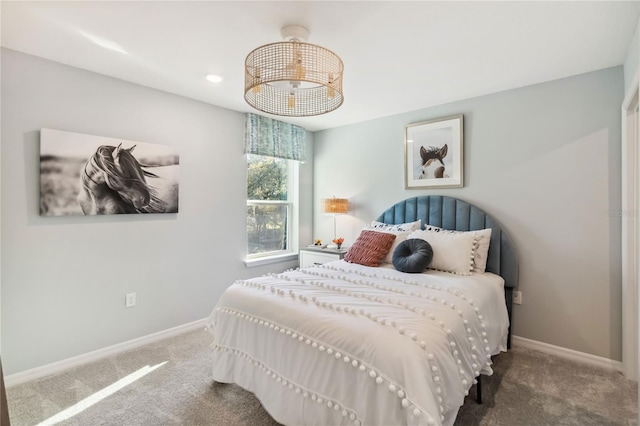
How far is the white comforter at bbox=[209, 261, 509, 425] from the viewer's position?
1356 mm

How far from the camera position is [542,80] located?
8.82ft

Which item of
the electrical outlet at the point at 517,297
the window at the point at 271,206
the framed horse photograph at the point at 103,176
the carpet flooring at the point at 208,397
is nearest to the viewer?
the carpet flooring at the point at 208,397

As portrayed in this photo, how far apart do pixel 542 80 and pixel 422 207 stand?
148 cm

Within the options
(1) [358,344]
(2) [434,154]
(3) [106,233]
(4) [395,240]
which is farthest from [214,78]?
(1) [358,344]

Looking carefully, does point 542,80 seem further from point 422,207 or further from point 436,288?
point 436,288

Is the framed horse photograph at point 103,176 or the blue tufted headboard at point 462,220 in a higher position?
the framed horse photograph at point 103,176

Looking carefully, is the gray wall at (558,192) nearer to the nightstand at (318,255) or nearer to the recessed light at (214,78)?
the nightstand at (318,255)

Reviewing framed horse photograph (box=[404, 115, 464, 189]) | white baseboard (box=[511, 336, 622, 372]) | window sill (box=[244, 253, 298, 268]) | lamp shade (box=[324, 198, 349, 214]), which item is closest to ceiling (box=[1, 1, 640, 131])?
framed horse photograph (box=[404, 115, 464, 189])

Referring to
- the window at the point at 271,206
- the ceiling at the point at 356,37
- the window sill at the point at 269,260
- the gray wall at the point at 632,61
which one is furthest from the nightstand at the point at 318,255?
the gray wall at the point at 632,61

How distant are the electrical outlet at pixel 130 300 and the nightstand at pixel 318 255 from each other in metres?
1.85

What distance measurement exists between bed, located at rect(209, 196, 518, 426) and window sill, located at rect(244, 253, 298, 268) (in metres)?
1.36

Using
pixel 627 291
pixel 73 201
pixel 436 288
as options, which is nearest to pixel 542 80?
pixel 627 291

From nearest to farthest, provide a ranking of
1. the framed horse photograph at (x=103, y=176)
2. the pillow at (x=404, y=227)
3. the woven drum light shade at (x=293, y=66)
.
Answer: the woven drum light shade at (x=293, y=66)
the framed horse photograph at (x=103, y=176)
the pillow at (x=404, y=227)

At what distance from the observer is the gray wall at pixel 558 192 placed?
2441 mm
